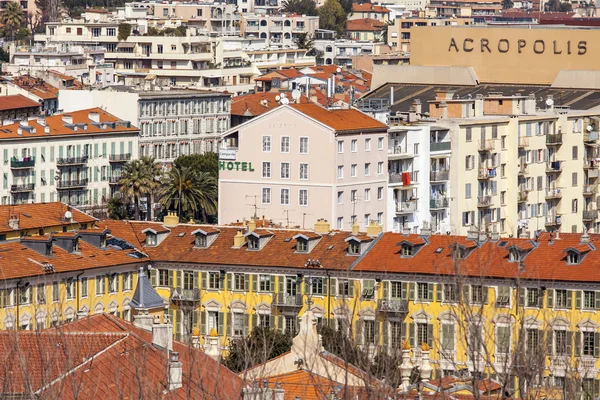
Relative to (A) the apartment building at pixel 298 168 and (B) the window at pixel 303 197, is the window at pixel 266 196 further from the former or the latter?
(B) the window at pixel 303 197

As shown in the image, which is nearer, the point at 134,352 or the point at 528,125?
the point at 134,352

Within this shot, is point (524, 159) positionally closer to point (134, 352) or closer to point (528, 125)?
point (528, 125)

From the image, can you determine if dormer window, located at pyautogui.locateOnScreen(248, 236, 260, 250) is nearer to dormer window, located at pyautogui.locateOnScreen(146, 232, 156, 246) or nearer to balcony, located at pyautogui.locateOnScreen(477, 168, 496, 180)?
dormer window, located at pyautogui.locateOnScreen(146, 232, 156, 246)

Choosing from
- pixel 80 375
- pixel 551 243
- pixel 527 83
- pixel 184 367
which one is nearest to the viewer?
pixel 80 375

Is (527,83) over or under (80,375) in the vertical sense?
over

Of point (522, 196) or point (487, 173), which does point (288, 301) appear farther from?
point (522, 196)

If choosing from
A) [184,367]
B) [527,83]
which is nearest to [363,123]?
[527,83]

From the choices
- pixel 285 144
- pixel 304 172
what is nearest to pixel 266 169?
pixel 285 144
